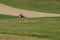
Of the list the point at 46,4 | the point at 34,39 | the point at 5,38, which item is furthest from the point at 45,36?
the point at 46,4

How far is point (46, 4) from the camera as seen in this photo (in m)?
36.6

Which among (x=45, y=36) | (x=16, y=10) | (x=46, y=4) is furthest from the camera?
(x=46, y=4)

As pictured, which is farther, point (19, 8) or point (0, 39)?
point (19, 8)

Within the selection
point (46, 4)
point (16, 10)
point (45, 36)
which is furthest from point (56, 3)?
point (45, 36)

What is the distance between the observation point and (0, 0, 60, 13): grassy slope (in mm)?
34053

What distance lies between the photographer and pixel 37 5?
3575 centimetres

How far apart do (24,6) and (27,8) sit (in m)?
1.00

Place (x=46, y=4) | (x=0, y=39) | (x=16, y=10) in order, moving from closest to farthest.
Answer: (x=0, y=39) < (x=16, y=10) < (x=46, y=4)

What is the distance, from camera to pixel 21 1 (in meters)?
37.7

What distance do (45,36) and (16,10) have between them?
66.0ft

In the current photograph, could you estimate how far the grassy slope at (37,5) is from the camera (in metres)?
34.1

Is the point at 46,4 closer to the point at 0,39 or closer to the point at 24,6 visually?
the point at 24,6

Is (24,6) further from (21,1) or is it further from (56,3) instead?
(56,3)

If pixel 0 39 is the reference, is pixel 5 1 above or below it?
above
